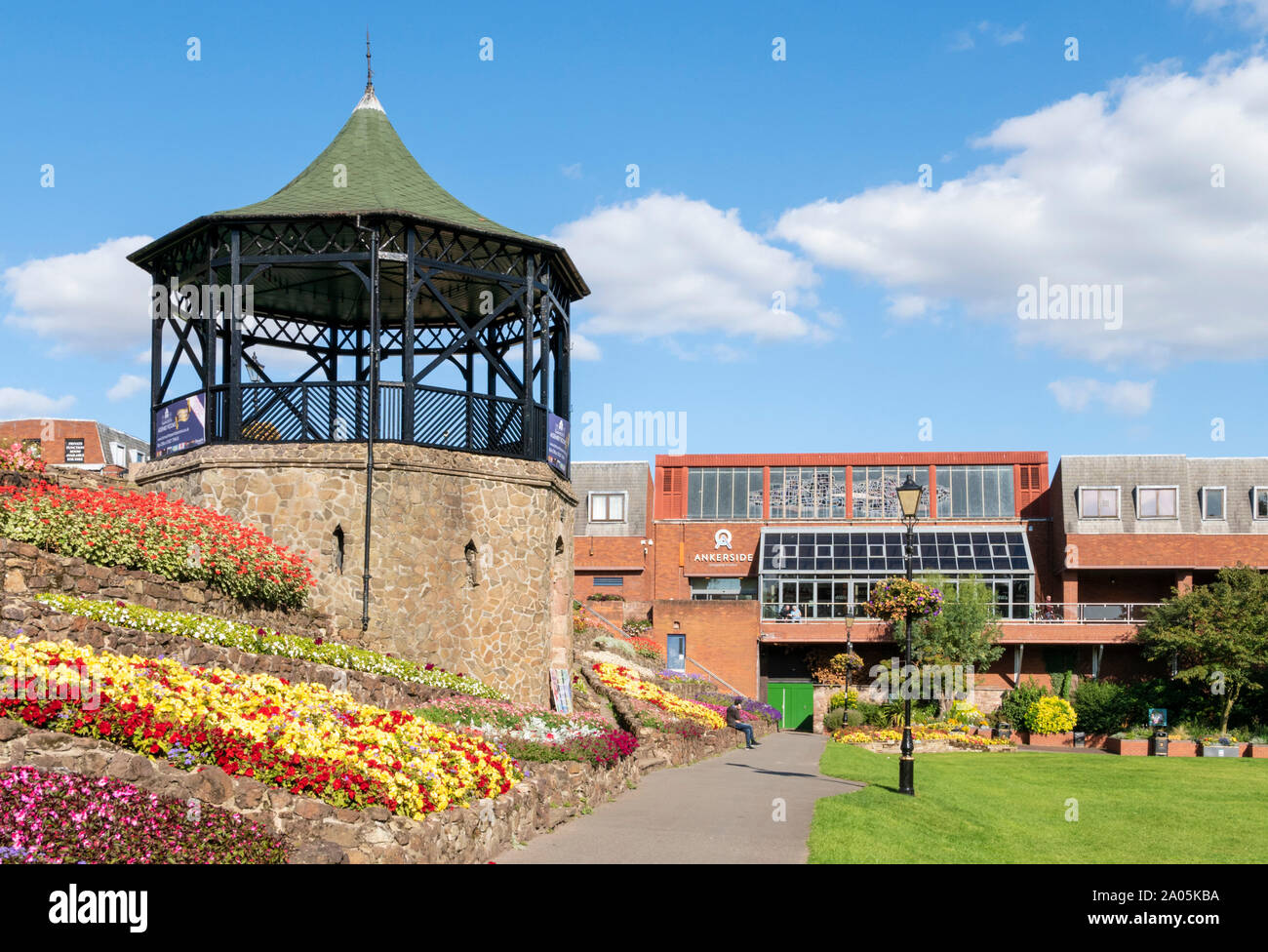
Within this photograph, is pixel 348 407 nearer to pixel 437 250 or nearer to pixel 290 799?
pixel 437 250

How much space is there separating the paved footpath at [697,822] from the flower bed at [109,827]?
355 cm

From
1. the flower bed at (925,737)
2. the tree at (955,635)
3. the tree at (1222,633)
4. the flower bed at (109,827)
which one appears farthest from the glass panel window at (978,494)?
the flower bed at (109,827)

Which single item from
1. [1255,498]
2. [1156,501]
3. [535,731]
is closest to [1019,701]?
[1156,501]

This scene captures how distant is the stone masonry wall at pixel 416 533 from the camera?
21.3 m

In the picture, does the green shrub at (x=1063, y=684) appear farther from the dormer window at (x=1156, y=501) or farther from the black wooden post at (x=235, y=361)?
the black wooden post at (x=235, y=361)

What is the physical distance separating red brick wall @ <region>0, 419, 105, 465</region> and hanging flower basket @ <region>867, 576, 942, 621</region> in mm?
51689

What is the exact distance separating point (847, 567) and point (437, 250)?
109ft

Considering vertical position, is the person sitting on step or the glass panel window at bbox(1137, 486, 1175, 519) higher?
the glass panel window at bbox(1137, 486, 1175, 519)

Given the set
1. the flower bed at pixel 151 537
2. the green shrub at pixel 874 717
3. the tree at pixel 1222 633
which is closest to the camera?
the flower bed at pixel 151 537

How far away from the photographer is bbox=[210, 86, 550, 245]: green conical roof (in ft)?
72.9

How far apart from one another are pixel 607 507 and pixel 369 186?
35.0m

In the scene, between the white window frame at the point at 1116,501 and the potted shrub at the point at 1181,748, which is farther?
the white window frame at the point at 1116,501

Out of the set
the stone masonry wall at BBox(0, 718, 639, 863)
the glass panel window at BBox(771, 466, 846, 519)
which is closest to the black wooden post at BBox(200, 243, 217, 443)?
the stone masonry wall at BBox(0, 718, 639, 863)

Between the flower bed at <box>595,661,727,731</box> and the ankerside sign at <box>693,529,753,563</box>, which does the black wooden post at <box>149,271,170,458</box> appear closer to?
the flower bed at <box>595,661,727,731</box>
